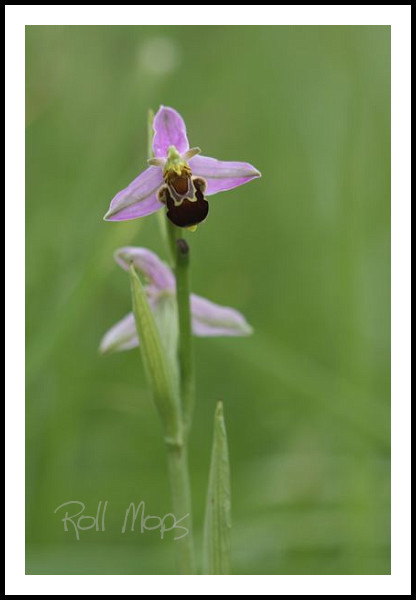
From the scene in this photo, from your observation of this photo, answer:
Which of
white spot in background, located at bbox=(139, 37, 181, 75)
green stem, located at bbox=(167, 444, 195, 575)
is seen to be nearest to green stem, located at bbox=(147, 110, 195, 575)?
green stem, located at bbox=(167, 444, 195, 575)

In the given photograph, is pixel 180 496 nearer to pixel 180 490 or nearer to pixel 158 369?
pixel 180 490

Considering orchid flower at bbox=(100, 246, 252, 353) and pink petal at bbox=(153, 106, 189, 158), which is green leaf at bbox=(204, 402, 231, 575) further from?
pink petal at bbox=(153, 106, 189, 158)

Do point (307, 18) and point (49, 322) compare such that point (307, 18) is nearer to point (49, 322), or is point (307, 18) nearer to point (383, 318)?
point (49, 322)

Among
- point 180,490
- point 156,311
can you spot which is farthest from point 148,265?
point 180,490

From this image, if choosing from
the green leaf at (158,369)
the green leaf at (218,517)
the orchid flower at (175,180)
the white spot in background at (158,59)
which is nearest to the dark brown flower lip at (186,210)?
the orchid flower at (175,180)

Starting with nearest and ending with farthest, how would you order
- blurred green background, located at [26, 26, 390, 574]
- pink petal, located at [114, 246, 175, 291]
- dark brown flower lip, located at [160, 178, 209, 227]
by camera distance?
dark brown flower lip, located at [160, 178, 209, 227]
pink petal, located at [114, 246, 175, 291]
blurred green background, located at [26, 26, 390, 574]

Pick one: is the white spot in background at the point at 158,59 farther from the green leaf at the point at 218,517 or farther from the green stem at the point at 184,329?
the green leaf at the point at 218,517
